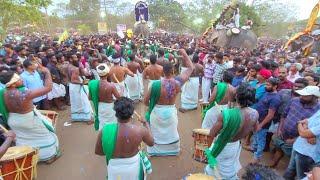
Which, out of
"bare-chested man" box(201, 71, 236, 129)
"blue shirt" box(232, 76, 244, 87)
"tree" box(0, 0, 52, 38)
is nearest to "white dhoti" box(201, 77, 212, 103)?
"blue shirt" box(232, 76, 244, 87)

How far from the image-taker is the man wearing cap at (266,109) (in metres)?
5.95

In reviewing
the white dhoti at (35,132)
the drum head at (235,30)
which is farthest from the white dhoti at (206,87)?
the drum head at (235,30)

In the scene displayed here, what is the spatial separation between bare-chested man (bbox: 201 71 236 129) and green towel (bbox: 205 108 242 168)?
200 cm

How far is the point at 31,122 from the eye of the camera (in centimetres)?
593

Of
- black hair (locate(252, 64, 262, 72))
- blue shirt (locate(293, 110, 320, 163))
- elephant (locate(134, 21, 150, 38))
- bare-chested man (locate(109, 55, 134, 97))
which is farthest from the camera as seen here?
elephant (locate(134, 21, 150, 38))

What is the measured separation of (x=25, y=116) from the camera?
19.1 feet

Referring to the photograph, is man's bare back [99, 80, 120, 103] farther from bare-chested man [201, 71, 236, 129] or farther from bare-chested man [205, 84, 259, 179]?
bare-chested man [205, 84, 259, 179]

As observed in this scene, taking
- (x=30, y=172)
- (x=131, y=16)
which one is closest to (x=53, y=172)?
(x=30, y=172)

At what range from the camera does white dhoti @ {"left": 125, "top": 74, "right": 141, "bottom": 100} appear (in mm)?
10734

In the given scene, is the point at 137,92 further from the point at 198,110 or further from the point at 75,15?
the point at 75,15

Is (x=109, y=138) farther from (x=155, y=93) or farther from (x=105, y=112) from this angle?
(x=105, y=112)

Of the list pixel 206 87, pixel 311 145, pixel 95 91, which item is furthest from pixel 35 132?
pixel 206 87

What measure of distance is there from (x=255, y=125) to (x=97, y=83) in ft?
11.0

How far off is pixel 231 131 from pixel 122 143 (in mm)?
1505
